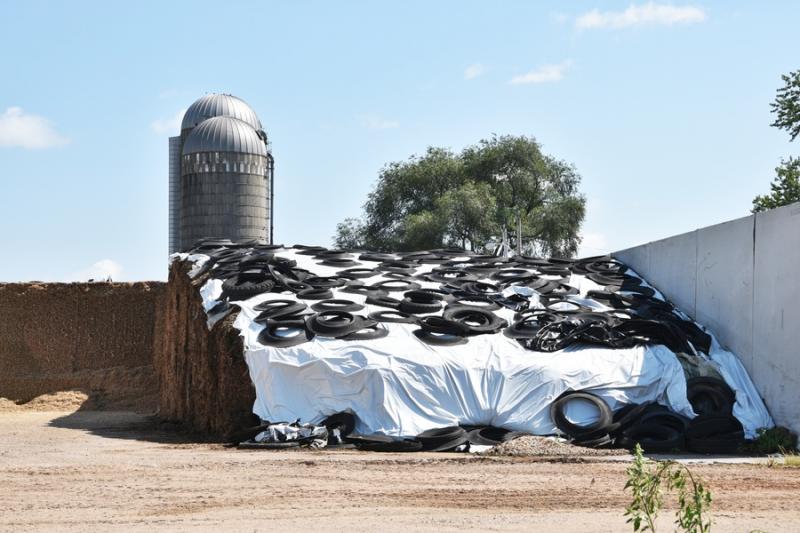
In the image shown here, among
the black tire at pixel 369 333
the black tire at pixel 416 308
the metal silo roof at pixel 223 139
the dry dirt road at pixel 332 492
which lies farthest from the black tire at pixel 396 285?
the metal silo roof at pixel 223 139

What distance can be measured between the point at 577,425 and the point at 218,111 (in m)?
26.0

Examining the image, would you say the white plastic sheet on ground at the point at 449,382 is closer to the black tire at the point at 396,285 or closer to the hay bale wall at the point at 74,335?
the black tire at the point at 396,285

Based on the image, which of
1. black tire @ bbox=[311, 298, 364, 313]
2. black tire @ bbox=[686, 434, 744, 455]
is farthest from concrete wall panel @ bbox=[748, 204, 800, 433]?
black tire @ bbox=[311, 298, 364, 313]

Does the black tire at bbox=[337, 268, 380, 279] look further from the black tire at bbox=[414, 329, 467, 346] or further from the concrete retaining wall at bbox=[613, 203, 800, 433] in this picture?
the concrete retaining wall at bbox=[613, 203, 800, 433]

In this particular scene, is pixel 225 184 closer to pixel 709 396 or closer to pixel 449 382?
pixel 449 382

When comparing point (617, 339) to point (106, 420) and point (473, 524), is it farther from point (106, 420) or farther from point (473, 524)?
point (106, 420)

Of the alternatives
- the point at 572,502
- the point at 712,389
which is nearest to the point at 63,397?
the point at 712,389

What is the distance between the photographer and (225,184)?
117ft

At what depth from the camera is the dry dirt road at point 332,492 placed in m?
9.39

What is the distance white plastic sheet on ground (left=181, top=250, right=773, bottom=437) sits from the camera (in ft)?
57.9

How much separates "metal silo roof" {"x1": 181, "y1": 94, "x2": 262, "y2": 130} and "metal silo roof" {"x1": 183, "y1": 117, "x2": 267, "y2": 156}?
376 centimetres

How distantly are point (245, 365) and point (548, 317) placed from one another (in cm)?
573

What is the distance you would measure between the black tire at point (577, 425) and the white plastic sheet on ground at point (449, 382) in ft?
0.36

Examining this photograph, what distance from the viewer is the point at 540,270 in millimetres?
24438
